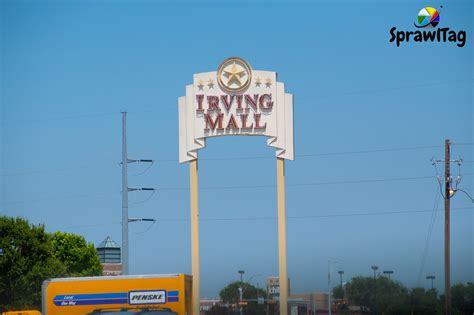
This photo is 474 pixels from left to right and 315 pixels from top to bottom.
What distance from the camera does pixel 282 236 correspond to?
39.4 metres

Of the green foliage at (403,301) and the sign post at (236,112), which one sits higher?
the sign post at (236,112)

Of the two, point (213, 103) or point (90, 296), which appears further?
point (213, 103)

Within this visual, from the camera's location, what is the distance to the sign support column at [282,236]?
126 ft

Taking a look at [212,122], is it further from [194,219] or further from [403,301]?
[403,301]

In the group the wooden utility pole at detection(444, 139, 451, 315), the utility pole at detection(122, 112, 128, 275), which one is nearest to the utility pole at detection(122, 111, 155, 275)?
the utility pole at detection(122, 112, 128, 275)

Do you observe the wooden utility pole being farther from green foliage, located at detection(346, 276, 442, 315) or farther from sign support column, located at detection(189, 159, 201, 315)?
sign support column, located at detection(189, 159, 201, 315)

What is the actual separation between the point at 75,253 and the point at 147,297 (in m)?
58.6

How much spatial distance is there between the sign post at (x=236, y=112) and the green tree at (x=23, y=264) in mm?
22976

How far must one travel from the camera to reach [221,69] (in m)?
40.1

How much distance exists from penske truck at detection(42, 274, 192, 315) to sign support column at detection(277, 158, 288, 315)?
26.9 feet

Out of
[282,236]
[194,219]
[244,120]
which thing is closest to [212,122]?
[244,120]

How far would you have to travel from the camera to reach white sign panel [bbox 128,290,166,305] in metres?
29.7

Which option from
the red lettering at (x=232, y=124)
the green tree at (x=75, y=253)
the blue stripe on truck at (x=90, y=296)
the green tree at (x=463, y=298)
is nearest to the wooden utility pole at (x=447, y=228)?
the green tree at (x=463, y=298)

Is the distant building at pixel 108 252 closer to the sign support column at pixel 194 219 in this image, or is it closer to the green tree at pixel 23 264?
the green tree at pixel 23 264
